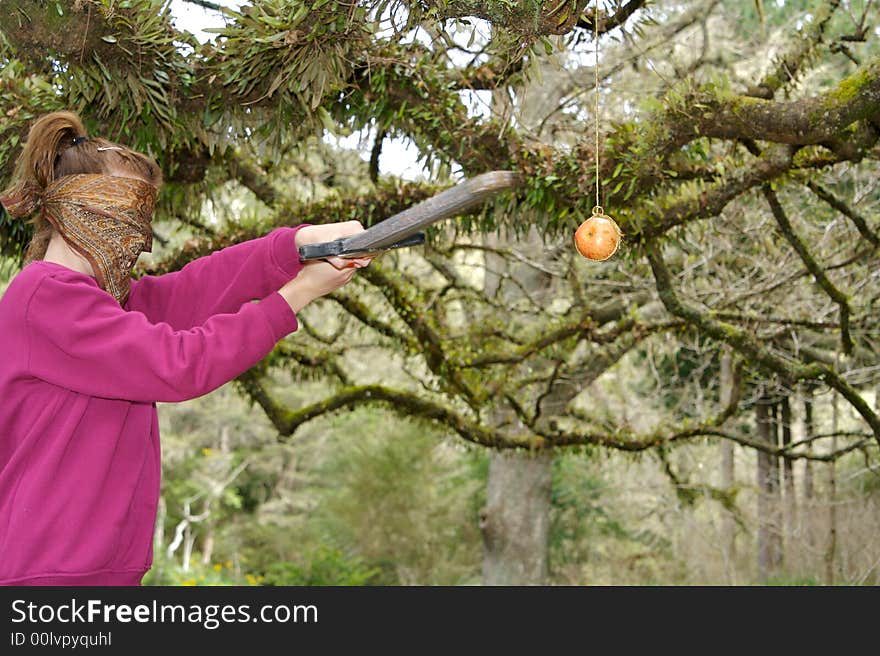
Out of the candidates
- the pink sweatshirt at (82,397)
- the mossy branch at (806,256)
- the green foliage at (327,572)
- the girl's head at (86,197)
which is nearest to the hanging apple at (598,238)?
the pink sweatshirt at (82,397)

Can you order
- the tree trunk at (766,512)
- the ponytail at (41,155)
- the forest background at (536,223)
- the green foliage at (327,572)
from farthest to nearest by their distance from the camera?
the green foliage at (327,572) → the tree trunk at (766,512) → the forest background at (536,223) → the ponytail at (41,155)

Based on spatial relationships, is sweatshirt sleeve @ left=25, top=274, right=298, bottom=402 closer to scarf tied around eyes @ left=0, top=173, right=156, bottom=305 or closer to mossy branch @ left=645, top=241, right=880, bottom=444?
scarf tied around eyes @ left=0, top=173, right=156, bottom=305

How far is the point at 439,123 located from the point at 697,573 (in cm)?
917

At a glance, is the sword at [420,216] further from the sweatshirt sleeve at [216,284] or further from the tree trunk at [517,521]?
the tree trunk at [517,521]

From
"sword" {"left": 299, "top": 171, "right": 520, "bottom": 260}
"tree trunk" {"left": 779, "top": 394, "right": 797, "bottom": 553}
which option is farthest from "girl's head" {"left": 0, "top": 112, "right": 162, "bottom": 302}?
"tree trunk" {"left": 779, "top": 394, "right": 797, "bottom": 553}

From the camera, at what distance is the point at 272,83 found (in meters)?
2.60

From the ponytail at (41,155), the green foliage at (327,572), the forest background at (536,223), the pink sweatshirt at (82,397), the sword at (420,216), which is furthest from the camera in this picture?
the green foliage at (327,572)

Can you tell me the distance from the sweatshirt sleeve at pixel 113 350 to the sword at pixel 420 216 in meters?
0.32

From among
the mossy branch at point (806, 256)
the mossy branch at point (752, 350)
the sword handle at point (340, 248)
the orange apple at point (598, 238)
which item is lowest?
the sword handle at point (340, 248)

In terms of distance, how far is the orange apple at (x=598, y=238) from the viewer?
2119 mm

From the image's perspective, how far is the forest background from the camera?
2584 millimetres

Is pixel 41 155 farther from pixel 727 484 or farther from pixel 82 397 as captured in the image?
pixel 727 484
